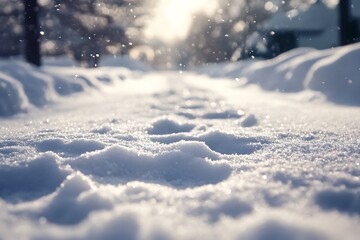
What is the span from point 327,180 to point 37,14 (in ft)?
28.3

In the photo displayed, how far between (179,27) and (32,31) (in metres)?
21.4

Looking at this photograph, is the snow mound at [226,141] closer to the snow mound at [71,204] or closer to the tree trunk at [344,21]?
the snow mound at [71,204]

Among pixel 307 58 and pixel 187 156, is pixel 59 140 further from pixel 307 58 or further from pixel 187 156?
pixel 307 58

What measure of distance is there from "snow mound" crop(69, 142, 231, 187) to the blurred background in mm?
7780

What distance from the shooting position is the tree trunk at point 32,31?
801 cm

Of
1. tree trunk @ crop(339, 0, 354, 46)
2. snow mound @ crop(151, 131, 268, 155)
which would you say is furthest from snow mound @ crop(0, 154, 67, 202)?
tree trunk @ crop(339, 0, 354, 46)

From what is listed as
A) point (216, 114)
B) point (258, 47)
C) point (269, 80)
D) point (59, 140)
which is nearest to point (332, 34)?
point (258, 47)

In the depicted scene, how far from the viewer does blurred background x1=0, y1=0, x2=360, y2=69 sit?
9.20 m

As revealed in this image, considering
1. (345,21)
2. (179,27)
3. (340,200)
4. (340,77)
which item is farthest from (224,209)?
(179,27)

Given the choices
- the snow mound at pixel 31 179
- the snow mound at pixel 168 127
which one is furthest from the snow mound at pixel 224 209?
the snow mound at pixel 168 127

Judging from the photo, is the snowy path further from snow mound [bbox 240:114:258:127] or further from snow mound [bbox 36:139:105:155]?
snow mound [bbox 240:114:258:127]

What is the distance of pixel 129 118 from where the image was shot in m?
2.57

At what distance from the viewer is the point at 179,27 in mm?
28312

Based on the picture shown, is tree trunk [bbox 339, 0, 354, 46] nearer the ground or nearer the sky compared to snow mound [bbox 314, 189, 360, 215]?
nearer the sky
